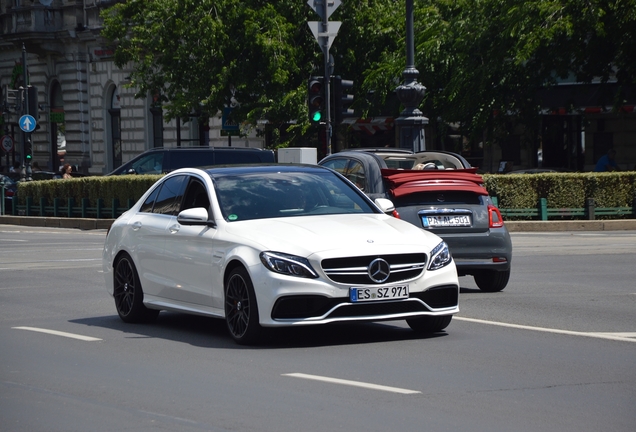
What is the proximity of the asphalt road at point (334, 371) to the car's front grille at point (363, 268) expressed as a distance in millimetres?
522

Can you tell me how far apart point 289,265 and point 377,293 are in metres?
0.70

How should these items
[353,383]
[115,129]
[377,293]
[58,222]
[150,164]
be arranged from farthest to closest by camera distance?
[115,129]
[58,222]
[150,164]
[377,293]
[353,383]

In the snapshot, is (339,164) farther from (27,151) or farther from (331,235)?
(27,151)

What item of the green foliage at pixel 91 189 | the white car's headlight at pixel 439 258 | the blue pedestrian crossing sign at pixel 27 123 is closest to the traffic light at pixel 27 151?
the blue pedestrian crossing sign at pixel 27 123

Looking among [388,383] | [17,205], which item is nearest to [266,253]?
[388,383]

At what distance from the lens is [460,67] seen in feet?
108

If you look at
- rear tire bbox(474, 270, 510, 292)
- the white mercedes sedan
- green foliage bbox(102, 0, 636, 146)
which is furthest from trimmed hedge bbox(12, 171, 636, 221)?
the white mercedes sedan

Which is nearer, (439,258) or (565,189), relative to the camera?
(439,258)

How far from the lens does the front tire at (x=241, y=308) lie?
371 inches

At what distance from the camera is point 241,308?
31.5 feet

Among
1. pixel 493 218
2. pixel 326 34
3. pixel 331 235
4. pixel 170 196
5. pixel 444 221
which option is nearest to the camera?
pixel 331 235

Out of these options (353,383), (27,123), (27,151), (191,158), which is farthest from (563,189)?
(27,151)

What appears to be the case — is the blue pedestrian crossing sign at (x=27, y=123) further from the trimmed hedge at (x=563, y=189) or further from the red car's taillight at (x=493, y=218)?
the red car's taillight at (x=493, y=218)

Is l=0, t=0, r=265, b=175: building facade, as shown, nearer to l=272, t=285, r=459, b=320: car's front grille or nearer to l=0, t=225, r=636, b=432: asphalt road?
l=0, t=225, r=636, b=432: asphalt road
